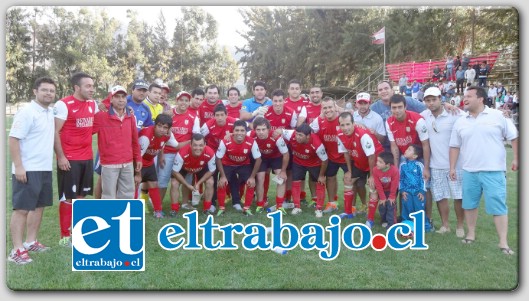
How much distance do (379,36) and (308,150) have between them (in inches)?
57.1

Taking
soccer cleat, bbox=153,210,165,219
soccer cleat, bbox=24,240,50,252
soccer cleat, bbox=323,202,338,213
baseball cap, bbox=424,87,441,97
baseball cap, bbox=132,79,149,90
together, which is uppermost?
baseball cap, bbox=132,79,149,90

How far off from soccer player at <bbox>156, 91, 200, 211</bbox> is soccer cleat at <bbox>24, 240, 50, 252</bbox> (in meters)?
1.26

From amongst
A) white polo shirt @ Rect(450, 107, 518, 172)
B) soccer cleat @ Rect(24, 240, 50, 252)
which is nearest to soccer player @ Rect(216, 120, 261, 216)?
soccer cleat @ Rect(24, 240, 50, 252)

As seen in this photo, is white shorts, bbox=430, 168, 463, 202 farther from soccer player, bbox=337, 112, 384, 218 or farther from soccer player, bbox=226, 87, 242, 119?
soccer player, bbox=226, 87, 242, 119

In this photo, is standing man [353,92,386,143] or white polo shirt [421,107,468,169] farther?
standing man [353,92,386,143]

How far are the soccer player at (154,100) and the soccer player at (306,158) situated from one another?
1233 mm

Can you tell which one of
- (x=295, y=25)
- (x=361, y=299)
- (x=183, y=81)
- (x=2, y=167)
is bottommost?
(x=361, y=299)

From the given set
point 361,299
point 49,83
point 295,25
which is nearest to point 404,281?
point 361,299

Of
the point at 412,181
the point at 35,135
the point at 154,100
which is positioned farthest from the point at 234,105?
the point at 35,135

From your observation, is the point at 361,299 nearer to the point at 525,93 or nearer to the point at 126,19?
the point at 525,93

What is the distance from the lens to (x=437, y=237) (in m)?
3.36

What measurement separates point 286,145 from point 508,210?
6.88ft

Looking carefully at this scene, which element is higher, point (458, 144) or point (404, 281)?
point (458, 144)

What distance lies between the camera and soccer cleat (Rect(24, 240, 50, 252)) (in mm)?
3070
